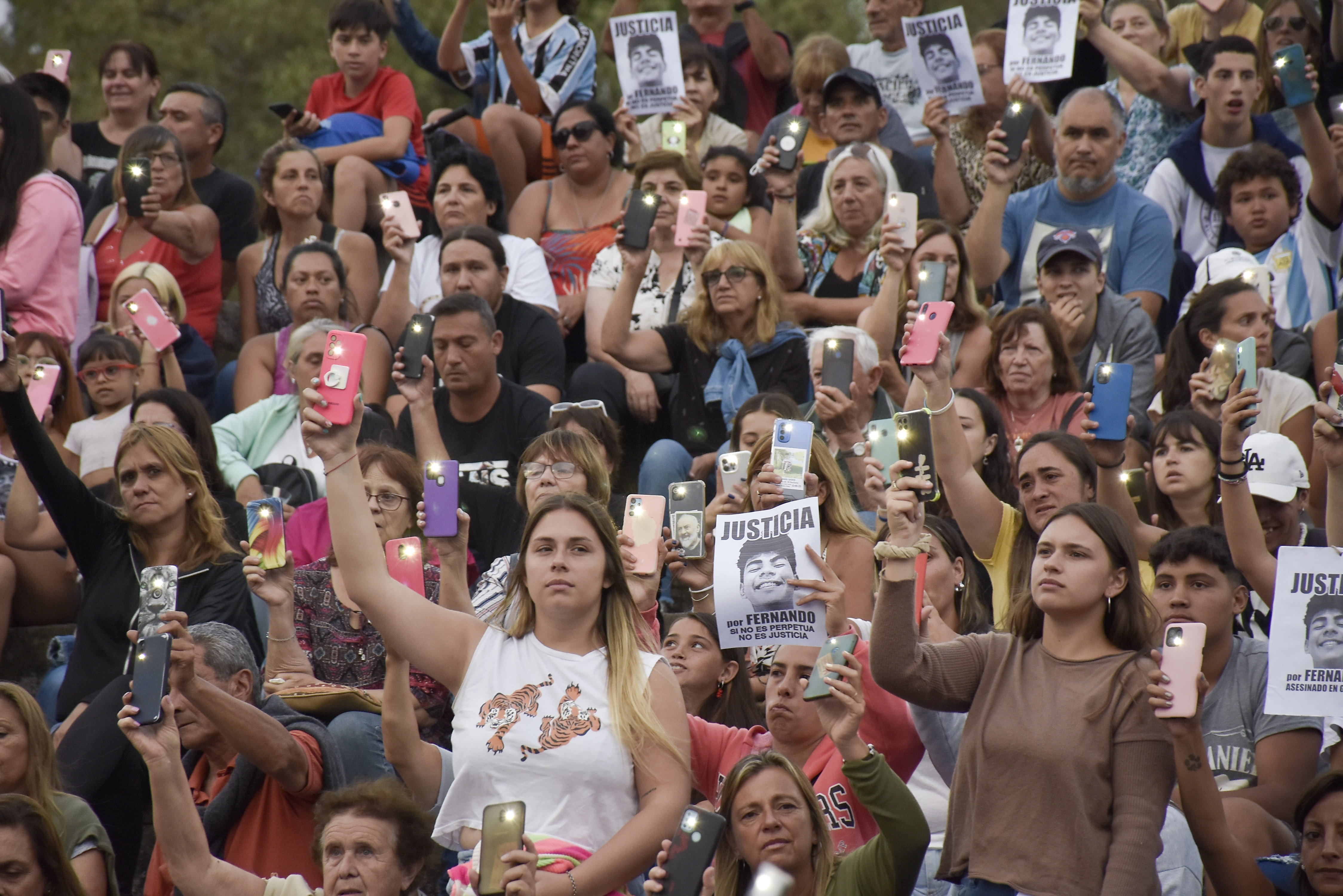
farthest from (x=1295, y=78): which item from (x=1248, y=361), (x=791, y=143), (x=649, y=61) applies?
(x=649, y=61)

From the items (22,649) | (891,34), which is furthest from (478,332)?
(891,34)

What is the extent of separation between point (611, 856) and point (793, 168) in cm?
463

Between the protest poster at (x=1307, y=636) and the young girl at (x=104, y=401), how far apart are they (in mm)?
5293

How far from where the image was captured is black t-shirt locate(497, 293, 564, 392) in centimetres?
838

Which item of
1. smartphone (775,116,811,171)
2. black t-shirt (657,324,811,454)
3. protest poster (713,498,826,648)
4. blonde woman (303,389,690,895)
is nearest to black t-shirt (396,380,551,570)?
black t-shirt (657,324,811,454)

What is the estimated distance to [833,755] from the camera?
5020 millimetres

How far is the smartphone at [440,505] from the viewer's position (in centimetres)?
520

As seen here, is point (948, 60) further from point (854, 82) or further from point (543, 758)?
point (543, 758)

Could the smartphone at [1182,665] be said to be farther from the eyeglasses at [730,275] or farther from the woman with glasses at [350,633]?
the eyeglasses at [730,275]

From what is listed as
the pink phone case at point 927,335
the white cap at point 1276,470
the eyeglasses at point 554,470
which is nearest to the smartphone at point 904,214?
the pink phone case at point 927,335

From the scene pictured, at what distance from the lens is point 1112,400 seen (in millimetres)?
6188

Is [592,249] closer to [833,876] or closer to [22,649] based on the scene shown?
[22,649]

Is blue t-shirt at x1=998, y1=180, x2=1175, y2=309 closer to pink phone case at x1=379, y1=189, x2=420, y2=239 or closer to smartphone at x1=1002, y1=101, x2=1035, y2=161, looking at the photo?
smartphone at x1=1002, y1=101, x2=1035, y2=161

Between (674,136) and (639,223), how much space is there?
63.7 inches
